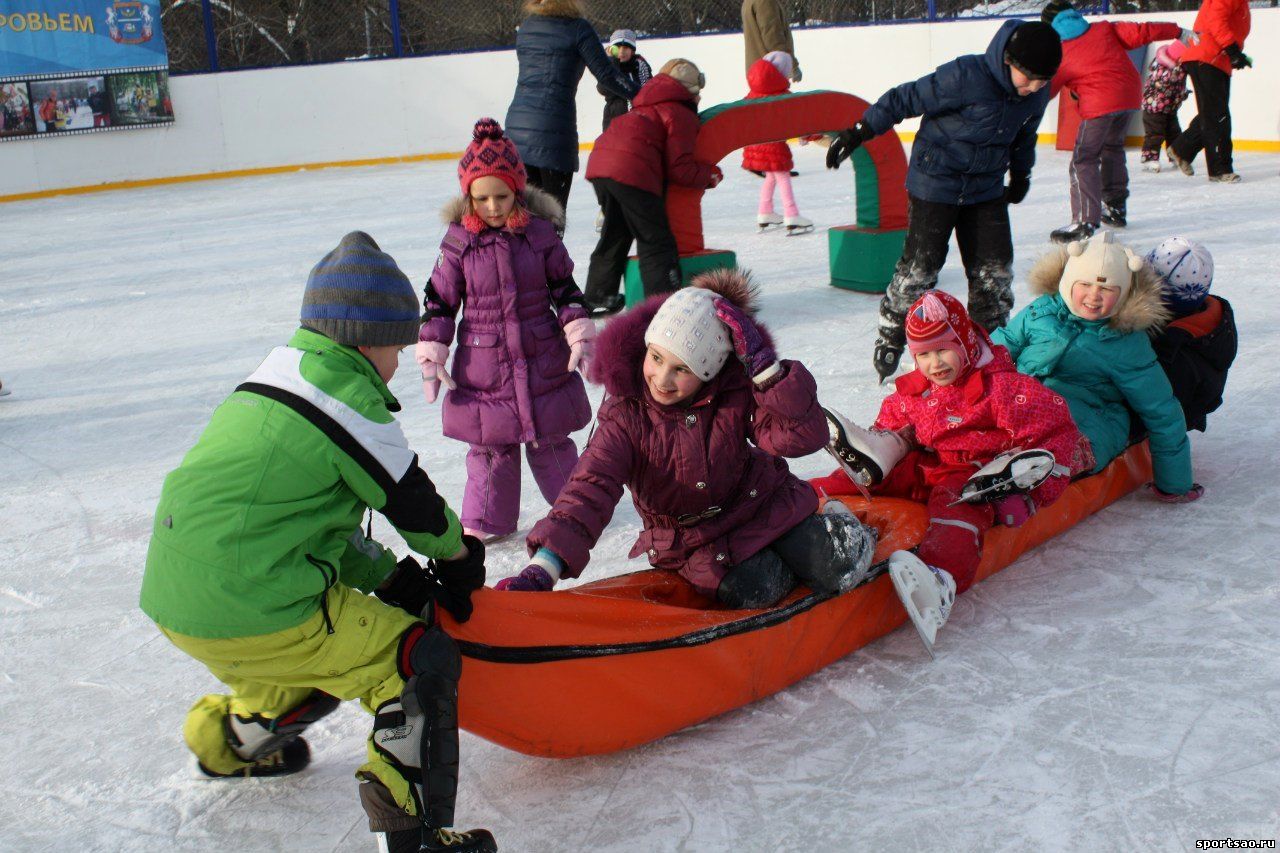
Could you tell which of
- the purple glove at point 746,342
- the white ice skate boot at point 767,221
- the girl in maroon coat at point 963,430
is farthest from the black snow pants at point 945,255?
the white ice skate boot at point 767,221

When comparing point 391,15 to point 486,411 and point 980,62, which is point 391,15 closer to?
point 980,62

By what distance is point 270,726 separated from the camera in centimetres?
223

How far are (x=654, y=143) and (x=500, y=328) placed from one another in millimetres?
2519

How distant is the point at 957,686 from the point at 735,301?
92 cm

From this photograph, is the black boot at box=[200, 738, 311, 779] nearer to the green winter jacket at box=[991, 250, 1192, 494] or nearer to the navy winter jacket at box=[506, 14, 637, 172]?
the green winter jacket at box=[991, 250, 1192, 494]

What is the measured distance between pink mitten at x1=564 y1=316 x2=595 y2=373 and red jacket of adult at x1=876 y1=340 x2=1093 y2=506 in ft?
2.79

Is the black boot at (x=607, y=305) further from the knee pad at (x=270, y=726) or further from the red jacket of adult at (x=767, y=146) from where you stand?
the knee pad at (x=270, y=726)

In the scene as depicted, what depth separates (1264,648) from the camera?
2.59m

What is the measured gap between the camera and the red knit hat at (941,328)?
3.00 m

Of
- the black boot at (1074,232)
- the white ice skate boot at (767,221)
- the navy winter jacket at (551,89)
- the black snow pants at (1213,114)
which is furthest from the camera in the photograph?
the black snow pants at (1213,114)

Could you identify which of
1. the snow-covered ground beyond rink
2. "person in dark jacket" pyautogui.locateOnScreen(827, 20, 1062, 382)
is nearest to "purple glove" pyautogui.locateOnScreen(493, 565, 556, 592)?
the snow-covered ground beyond rink

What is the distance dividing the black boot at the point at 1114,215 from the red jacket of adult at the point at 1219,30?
182 centimetres

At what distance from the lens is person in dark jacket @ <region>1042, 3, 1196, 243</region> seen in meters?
6.98

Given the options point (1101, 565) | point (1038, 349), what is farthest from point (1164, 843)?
point (1038, 349)
